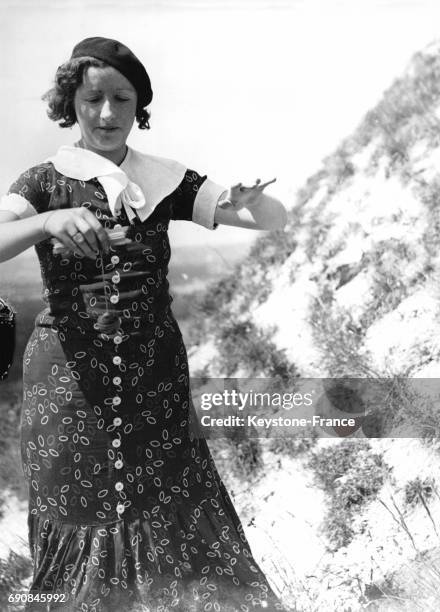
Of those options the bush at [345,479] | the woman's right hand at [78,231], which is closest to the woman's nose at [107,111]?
the woman's right hand at [78,231]

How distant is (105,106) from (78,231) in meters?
0.46

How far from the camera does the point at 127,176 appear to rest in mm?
2170

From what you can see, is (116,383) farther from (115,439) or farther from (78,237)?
(78,237)

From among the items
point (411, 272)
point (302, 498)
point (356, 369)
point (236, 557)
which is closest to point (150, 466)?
point (236, 557)

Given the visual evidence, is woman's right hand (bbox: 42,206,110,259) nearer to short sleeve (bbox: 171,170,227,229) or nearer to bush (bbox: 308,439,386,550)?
short sleeve (bbox: 171,170,227,229)

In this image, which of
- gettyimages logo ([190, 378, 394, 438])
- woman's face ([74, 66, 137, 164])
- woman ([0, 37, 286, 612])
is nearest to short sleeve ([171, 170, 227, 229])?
woman ([0, 37, 286, 612])

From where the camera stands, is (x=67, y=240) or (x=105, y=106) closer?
(x=67, y=240)

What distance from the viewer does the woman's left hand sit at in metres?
2.06

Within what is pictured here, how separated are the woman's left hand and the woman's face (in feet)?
1.18

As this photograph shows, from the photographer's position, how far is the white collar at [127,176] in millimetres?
2109

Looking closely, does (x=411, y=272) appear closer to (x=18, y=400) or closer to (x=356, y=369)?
(x=356, y=369)

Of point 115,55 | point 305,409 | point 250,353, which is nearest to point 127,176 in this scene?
point 115,55

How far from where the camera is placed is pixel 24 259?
279cm

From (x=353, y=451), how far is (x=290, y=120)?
1305 mm
